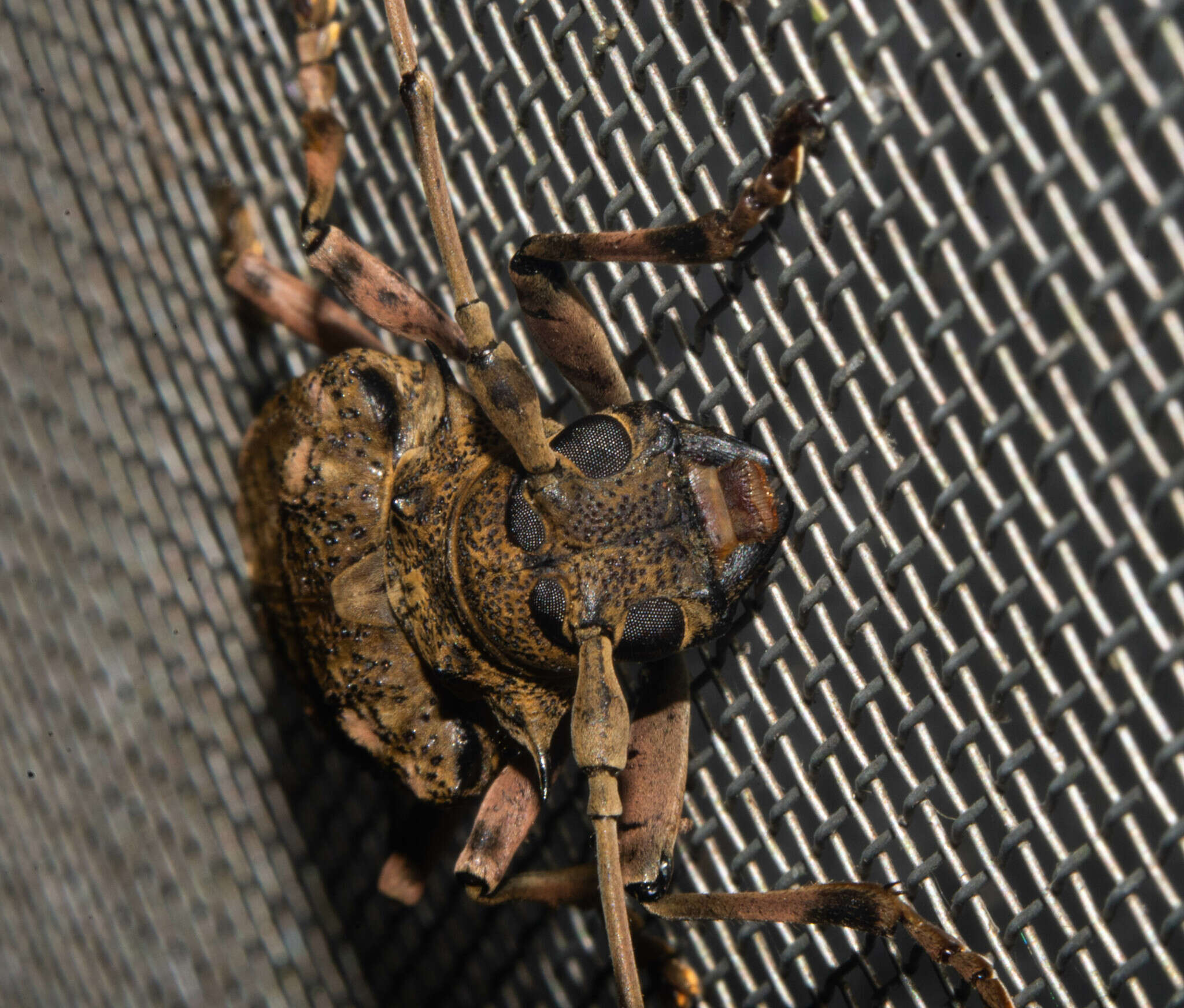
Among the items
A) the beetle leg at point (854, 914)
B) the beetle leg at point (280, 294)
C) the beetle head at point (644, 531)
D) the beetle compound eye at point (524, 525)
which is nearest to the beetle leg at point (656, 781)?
the beetle leg at point (854, 914)

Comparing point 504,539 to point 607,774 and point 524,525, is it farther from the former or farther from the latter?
point 607,774

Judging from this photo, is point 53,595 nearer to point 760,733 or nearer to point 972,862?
point 760,733

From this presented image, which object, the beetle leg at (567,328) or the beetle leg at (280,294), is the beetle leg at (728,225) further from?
the beetle leg at (280,294)

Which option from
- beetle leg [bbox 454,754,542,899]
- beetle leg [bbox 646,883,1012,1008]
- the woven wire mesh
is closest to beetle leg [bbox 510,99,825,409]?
the woven wire mesh

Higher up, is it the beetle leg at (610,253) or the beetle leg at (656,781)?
the beetle leg at (610,253)

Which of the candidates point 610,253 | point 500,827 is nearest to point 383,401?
point 610,253

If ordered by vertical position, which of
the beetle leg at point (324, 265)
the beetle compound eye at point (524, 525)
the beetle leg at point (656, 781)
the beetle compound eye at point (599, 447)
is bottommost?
the beetle leg at point (656, 781)

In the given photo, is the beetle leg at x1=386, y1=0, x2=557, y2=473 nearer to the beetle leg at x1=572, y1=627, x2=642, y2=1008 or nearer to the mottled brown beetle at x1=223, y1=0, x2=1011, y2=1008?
the mottled brown beetle at x1=223, y1=0, x2=1011, y2=1008
